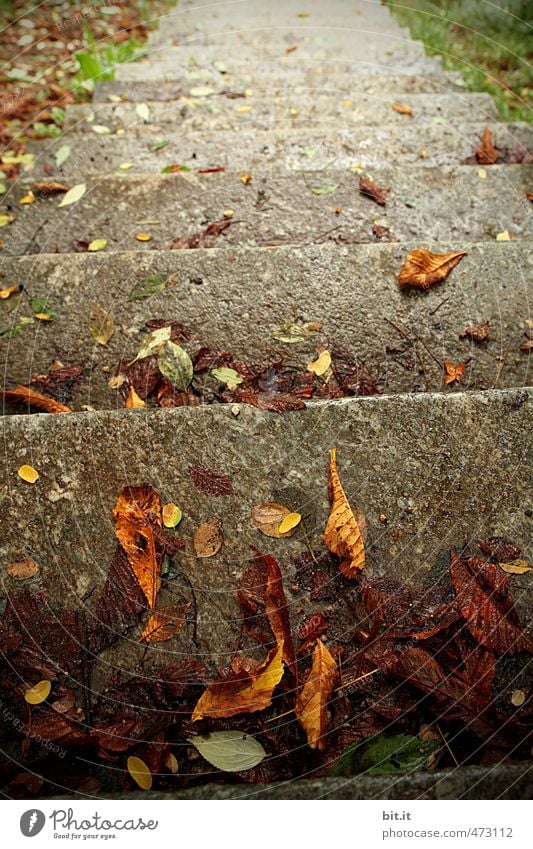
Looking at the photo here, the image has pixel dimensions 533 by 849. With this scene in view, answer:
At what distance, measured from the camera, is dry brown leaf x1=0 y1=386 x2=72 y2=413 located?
1.76m

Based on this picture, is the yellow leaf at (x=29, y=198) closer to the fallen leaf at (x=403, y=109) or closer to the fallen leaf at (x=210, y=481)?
the fallen leaf at (x=210, y=481)

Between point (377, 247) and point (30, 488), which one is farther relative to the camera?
point (377, 247)

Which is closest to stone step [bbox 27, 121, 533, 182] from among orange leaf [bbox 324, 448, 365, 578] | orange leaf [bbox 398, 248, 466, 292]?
Result: orange leaf [bbox 398, 248, 466, 292]

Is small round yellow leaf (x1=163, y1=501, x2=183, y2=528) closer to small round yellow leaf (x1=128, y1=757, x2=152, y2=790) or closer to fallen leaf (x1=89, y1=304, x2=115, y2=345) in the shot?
small round yellow leaf (x1=128, y1=757, x2=152, y2=790)

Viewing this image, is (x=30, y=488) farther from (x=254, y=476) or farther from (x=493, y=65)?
(x=493, y=65)

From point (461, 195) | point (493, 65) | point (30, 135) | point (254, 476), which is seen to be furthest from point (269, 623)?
point (493, 65)

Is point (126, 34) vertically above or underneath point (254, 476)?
above

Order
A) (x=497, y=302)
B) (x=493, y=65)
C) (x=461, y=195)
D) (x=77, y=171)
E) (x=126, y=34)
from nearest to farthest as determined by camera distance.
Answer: (x=497, y=302) < (x=461, y=195) < (x=77, y=171) < (x=493, y=65) < (x=126, y=34)

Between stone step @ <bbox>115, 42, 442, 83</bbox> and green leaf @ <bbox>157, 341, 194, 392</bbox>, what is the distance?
10.6ft

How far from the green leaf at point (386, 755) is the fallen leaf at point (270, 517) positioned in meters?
0.47

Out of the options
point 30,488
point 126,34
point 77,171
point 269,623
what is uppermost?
point 126,34

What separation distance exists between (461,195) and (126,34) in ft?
15.2

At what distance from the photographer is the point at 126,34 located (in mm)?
5566

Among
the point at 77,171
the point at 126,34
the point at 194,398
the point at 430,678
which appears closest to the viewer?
the point at 430,678
